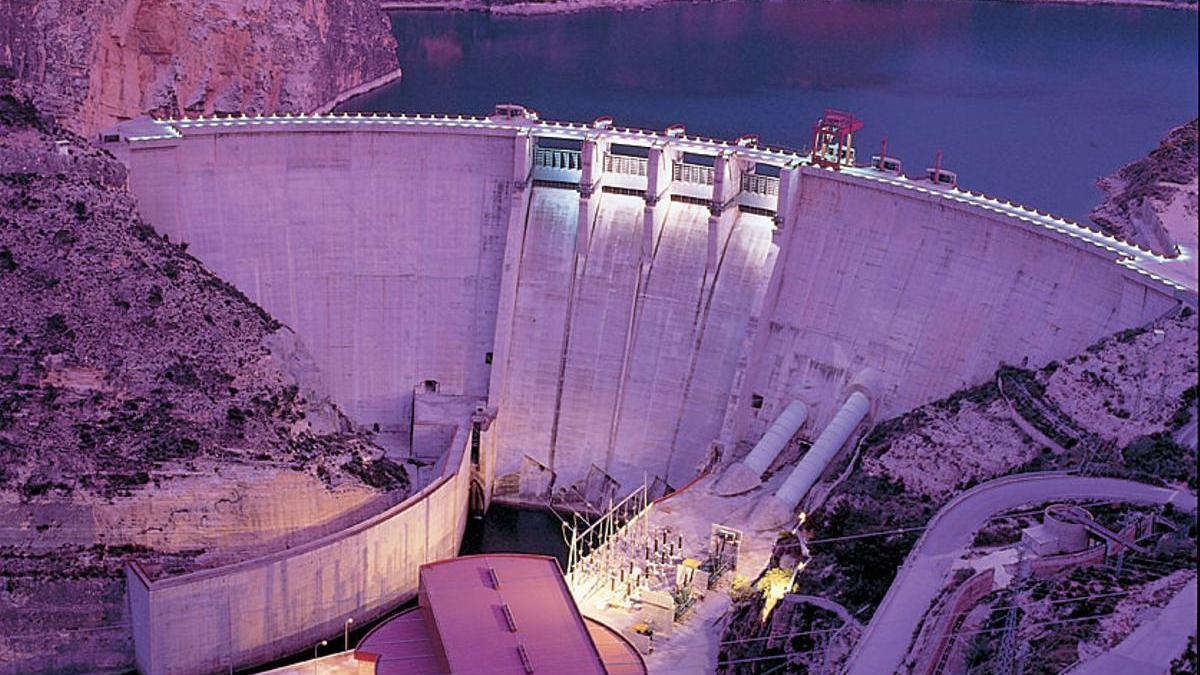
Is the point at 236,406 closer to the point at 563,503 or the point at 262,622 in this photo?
the point at 262,622

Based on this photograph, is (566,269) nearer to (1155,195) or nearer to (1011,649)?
(1155,195)

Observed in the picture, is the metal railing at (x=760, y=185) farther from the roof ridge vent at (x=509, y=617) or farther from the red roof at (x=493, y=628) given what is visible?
the roof ridge vent at (x=509, y=617)

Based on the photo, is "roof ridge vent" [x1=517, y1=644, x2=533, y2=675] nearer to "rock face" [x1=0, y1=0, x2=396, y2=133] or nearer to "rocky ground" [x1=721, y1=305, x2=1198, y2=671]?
"rocky ground" [x1=721, y1=305, x2=1198, y2=671]

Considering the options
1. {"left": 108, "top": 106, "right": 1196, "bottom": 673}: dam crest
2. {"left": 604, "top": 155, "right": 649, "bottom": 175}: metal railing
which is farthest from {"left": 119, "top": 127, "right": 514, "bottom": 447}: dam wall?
{"left": 604, "top": 155, "right": 649, "bottom": 175}: metal railing

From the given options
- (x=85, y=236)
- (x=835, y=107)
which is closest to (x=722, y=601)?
(x=85, y=236)

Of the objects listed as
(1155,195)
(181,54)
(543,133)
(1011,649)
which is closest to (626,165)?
(543,133)

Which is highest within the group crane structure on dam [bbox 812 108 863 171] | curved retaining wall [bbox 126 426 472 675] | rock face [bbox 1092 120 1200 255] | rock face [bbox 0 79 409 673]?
crane structure on dam [bbox 812 108 863 171]

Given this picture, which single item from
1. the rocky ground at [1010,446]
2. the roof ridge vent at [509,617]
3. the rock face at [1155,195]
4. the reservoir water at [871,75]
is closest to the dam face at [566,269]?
the rock face at [1155,195]

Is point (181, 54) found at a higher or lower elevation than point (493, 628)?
higher
